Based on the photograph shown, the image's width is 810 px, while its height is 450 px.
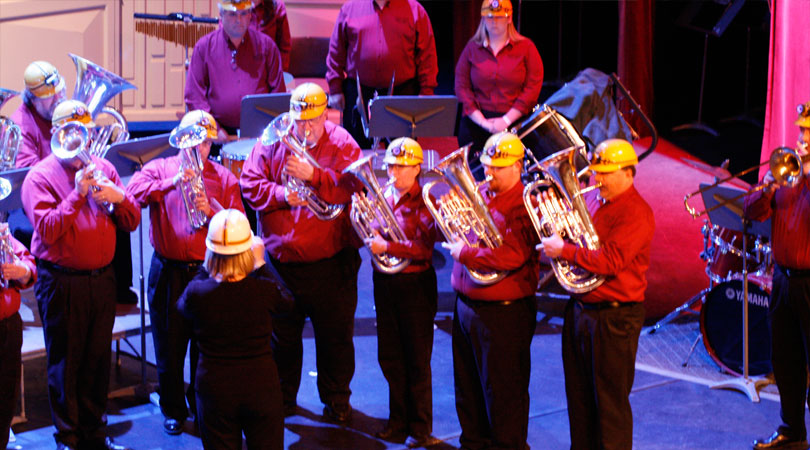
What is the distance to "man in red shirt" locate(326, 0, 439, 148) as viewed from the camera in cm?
791

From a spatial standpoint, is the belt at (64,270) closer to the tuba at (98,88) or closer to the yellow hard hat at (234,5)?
the tuba at (98,88)

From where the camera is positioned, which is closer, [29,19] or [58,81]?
[58,81]

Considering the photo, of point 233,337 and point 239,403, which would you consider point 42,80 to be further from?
point 239,403

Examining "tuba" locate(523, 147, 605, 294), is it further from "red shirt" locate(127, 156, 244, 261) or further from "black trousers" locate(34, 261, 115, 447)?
"black trousers" locate(34, 261, 115, 447)

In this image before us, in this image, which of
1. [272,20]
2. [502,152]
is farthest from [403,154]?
[272,20]

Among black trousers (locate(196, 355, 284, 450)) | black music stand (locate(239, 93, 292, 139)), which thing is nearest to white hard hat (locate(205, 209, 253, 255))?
black trousers (locate(196, 355, 284, 450))

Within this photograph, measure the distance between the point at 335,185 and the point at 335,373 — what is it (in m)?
1.23

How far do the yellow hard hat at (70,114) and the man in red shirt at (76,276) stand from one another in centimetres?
22

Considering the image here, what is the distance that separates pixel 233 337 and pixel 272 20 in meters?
4.68

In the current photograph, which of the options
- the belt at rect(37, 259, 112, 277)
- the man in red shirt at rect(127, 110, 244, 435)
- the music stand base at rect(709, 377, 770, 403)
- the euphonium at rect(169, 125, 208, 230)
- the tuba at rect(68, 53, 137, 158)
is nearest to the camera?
the belt at rect(37, 259, 112, 277)

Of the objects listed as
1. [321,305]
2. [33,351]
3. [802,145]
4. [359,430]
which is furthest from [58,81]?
[802,145]

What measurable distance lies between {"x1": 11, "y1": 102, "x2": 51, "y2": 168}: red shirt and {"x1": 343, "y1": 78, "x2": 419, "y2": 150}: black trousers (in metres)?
2.55

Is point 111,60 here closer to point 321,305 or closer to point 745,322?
point 321,305

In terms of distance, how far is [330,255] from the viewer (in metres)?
6.24
